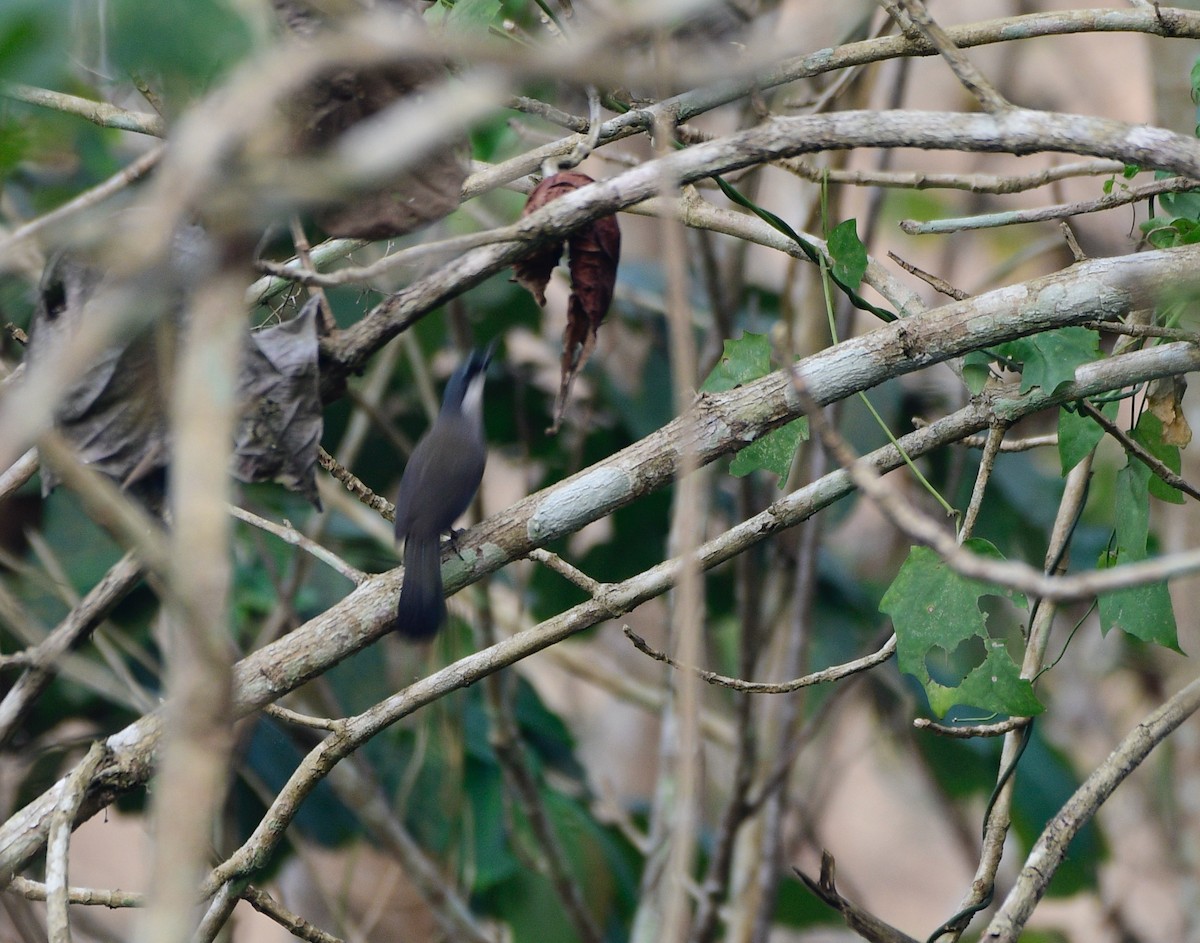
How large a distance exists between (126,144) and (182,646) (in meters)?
3.73

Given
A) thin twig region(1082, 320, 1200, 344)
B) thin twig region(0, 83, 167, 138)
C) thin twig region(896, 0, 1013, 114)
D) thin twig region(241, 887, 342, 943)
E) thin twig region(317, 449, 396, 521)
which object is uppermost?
thin twig region(0, 83, 167, 138)

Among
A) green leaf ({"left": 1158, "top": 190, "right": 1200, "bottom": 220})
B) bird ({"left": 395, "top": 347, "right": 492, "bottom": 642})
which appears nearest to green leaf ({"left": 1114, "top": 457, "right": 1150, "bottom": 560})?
green leaf ({"left": 1158, "top": 190, "right": 1200, "bottom": 220})

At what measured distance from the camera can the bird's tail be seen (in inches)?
92.7

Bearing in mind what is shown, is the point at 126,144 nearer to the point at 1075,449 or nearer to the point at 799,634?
the point at 799,634

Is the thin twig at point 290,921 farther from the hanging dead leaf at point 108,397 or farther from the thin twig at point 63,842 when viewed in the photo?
the hanging dead leaf at point 108,397

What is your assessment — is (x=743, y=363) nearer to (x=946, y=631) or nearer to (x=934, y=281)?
(x=934, y=281)

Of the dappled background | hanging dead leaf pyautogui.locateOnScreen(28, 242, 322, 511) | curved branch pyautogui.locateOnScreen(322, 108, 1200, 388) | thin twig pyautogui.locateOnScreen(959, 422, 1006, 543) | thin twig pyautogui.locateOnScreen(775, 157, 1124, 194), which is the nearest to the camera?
curved branch pyautogui.locateOnScreen(322, 108, 1200, 388)

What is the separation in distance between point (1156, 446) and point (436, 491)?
5.82 ft

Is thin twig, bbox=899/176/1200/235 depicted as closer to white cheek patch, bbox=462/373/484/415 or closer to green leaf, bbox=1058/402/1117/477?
green leaf, bbox=1058/402/1117/477

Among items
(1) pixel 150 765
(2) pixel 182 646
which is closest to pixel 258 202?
(2) pixel 182 646

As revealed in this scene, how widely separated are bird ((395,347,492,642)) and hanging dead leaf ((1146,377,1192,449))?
146cm

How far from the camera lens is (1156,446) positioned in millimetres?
2396

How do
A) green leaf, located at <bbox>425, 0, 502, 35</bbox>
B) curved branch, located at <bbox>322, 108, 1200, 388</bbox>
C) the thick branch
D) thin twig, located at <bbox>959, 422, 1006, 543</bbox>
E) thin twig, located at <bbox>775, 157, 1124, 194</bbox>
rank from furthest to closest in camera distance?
thin twig, located at <bbox>775, 157, 1124, 194</bbox>, thin twig, located at <bbox>959, 422, 1006, 543</bbox>, green leaf, located at <bbox>425, 0, 502, 35</bbox>, the thick branch, curved branch, located at <bbox>322, 108, 1200, 388</bbox>

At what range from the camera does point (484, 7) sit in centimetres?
219
